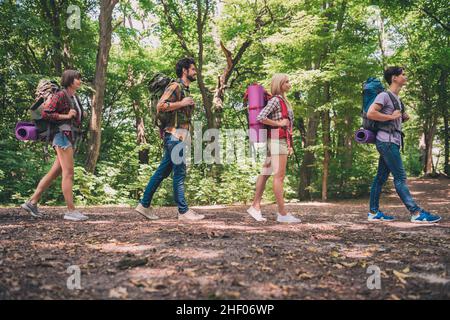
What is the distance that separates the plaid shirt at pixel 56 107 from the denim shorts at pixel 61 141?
22 cm

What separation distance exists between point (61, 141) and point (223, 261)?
3.24 meters

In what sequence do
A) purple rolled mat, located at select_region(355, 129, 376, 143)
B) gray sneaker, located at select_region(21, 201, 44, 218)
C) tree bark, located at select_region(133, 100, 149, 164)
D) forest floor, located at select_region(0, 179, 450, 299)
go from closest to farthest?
forest floor, located at select_region(0, 179, 450, 299)
purple rolled mat, located at select_region(355, 129, 376, 143)
gray sneaker, located at select_region(21, 201, 44, 218)
tree bark, located at select_region(133, 100, 149, 164)

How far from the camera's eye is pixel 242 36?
15.9 m

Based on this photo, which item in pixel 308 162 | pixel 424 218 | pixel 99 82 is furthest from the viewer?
pixel 308 162

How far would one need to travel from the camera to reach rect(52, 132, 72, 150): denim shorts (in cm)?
502

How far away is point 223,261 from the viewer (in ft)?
9.82

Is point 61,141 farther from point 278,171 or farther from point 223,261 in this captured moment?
point 223,261

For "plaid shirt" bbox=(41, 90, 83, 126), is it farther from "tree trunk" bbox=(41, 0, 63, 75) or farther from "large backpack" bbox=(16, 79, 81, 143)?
"tree trunk" bbox=(41, 0, 63, 75)

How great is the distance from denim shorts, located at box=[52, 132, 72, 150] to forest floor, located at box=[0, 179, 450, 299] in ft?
3.56

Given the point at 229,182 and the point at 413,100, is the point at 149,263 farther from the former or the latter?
the point at 413,100

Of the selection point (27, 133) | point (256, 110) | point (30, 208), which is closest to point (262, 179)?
point (256, 110)

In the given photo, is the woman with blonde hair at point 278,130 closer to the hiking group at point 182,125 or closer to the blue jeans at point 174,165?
the hiking group at point 182,125

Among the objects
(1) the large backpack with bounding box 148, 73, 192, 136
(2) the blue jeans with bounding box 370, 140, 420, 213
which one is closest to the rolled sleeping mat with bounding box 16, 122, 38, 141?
(1) the large backpack with bounding box 148, 73, 192, 136
